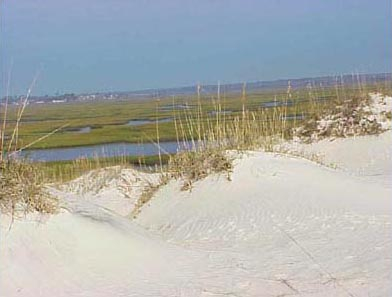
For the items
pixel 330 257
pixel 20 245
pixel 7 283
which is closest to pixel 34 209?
pixel 20 245

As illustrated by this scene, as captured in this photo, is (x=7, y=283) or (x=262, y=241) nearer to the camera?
(x=7, y=283)

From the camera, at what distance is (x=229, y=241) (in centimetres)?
1034

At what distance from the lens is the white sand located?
296 inches

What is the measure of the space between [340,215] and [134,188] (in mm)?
7301

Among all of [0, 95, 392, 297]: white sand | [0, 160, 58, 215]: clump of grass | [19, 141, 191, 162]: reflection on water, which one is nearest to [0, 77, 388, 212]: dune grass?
[0, 160, 58, 215]: clump of grass

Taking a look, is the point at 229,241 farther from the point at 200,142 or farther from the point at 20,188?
the point at 200,142

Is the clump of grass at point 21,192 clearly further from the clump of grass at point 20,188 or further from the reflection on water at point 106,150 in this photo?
the reflection on water at point 106,150

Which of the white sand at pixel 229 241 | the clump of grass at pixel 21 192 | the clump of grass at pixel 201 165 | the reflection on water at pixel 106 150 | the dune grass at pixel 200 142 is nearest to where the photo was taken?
the white sand at pixel 229 241

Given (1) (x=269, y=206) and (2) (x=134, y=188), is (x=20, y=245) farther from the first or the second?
(2) (x=134, y=188)

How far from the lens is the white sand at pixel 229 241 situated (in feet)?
24.6

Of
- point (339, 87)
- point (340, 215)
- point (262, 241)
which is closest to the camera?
point (262, 241)

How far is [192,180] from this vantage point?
13.3 metres

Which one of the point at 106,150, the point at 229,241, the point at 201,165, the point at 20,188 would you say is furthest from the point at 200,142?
the point at 106,150

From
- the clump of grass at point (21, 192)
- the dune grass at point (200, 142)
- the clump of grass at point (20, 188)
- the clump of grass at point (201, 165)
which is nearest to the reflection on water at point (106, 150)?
the dune grass at point (200, 142)
